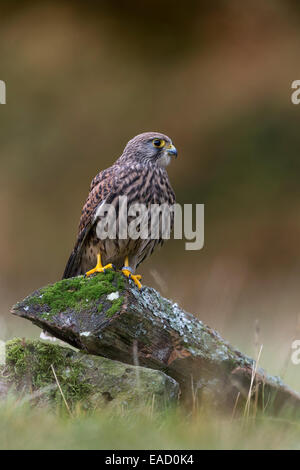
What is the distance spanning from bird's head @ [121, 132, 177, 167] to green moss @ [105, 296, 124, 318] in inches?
56.8

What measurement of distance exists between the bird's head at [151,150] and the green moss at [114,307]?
1.44m

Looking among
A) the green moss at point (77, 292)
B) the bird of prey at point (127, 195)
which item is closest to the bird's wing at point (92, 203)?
the bird of prey at point (127, 195)

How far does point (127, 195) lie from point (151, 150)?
52 cm

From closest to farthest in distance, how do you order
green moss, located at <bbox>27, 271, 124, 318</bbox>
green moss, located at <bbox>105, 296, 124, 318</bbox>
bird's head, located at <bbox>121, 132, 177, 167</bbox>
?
green moss, located at <bbox>105, 296, 124, 318</bbox> < green moss, located at <bbox>27, 271, 124, 318</bbox> < bird's head, located at <bbox>121, 132, 177, 167</bbox>

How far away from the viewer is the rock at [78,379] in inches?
135

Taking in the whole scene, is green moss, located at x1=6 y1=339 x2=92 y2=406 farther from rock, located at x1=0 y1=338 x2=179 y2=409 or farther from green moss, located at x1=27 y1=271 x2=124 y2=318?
green moss, located at x1=27 y1=271 x2=124 y2=318

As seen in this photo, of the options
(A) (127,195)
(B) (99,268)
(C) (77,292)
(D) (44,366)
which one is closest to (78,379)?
(D) (44,366)

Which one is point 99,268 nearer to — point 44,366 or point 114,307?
point 114,307

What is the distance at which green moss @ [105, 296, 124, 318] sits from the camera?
3.69 m

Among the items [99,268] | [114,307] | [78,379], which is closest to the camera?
[78,379]

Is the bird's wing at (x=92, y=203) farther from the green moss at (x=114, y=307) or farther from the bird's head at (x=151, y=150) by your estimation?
the green moss at (x=114, y=307)

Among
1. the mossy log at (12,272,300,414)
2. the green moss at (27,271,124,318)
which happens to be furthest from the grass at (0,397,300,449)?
the green moss at (27,271,124,318)

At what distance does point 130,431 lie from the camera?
3.05 m

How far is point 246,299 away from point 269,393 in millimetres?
5660
